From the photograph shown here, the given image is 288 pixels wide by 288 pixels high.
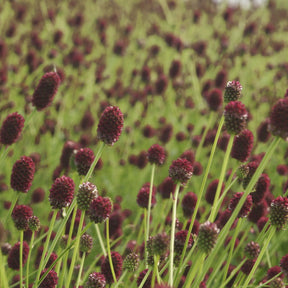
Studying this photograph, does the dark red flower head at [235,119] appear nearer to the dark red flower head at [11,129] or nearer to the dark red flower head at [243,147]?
the dark red flower head at [243,147]

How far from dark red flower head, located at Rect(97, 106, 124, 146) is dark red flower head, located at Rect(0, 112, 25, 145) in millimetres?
373

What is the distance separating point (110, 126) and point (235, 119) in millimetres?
365

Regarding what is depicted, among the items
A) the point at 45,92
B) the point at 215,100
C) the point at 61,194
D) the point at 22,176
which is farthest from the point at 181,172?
the point at 215,100

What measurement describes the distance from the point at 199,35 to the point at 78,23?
8.20 feet

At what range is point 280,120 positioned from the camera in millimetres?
991

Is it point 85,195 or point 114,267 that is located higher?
point 85,195

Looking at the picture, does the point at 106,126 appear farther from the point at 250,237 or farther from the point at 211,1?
the point at 211,1

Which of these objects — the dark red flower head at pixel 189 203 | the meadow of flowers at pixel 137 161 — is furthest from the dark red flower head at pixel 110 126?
the dark red flower head at pixel 189 203

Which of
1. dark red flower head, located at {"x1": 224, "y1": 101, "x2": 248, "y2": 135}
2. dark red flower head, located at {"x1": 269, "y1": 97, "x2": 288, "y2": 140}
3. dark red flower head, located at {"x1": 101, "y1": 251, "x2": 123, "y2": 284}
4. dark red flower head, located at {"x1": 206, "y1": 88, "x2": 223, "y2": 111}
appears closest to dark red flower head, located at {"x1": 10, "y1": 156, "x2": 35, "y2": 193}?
dark red flower head, located at {"x1": 101, "y1": 251, "x2": 123, "y2": 284}

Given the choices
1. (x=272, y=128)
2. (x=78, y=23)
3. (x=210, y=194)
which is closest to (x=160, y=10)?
(x=78, y=23)

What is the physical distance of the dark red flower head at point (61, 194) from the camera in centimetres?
117

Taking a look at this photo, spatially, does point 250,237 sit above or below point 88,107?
Result: below

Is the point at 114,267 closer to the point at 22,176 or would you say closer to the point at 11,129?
the point at 22,176

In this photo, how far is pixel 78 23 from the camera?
4809mm
